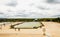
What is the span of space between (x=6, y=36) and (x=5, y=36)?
10 centimetres

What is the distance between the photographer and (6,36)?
13.3m

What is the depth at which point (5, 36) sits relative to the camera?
1333 cm
